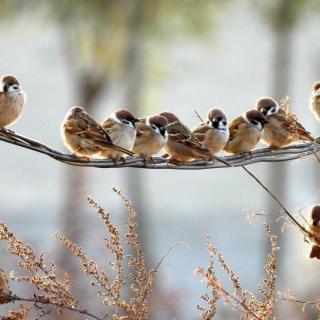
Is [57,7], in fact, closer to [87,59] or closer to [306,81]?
[87,59]

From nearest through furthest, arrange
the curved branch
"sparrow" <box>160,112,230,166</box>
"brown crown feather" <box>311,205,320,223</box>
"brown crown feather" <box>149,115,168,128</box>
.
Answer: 1. the curved branch
2. "brown crown feather" <box>311,205,320,223</box>
3. "sparrow" <box>160,112,230,166</box>
4. "brown crown feather" <box>149,115,168,128</box>

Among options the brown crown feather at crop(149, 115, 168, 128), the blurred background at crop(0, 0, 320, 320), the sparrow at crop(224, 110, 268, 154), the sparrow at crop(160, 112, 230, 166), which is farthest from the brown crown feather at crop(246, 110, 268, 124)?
the blurred background at crop(0, 0, 320, 320)

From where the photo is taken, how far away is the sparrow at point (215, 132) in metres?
7.56

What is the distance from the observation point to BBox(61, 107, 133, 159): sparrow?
7.06 meters

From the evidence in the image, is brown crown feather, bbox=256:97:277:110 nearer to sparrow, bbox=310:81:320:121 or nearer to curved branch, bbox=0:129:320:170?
sparrow, bbox=310:81:320:121

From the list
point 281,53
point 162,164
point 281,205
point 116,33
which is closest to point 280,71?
point 281,53

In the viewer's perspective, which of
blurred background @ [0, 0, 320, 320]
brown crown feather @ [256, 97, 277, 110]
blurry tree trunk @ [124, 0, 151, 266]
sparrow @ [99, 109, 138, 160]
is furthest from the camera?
blurry tree trunk @ [124, 0, 151, 266]

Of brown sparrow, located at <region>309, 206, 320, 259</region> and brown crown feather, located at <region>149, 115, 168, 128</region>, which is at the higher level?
brown crown feather, located at <region>149, 115, 168, 128</region>

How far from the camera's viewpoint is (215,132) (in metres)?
7.68

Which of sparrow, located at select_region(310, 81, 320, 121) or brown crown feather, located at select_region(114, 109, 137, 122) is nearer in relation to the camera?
brown crown feather, located at select_region(114, 109, 137, 122)

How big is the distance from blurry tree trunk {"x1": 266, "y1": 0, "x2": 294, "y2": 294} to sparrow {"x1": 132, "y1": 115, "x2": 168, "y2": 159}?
55.6 feet

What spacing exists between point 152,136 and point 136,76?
18019 mm

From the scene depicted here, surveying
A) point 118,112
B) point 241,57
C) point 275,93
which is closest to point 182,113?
point 241,57

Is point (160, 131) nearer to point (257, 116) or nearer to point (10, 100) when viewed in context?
point (257, 116)
